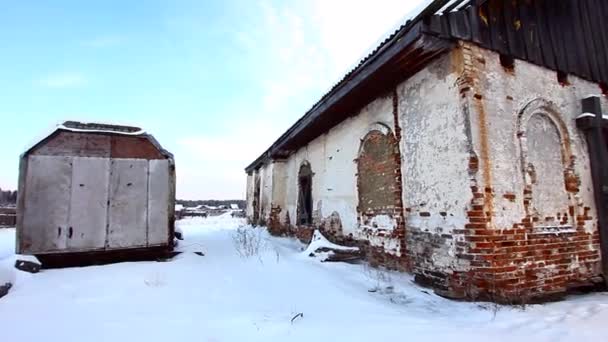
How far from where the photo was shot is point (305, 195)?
400 inches

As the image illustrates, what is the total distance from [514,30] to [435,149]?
208 centimetres

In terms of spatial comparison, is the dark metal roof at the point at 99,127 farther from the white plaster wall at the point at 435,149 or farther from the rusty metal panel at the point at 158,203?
the white plaster wall at the point at 435,149

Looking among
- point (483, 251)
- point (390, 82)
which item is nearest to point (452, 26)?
point (390, 82)

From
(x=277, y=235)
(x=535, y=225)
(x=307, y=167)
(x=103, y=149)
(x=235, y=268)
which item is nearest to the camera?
(x=535, y=225)

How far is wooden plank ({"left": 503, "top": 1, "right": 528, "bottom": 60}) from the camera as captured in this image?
455 centimetres

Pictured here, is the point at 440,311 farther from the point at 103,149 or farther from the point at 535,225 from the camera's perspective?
the point at 103,149

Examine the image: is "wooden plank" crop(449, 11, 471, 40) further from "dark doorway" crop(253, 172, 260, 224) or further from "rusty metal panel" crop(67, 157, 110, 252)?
"dark doorway" crop(253, 172, 260, 224)

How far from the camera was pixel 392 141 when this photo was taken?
18.4 ft

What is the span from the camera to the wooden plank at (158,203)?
6.13m

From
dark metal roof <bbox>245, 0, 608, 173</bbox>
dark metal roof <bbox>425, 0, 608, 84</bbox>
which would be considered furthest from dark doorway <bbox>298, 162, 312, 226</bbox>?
dark metal roof <bbox>425, 0, 608, 84</bbox>

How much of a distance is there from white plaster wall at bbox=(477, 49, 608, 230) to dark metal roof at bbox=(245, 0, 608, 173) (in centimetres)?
26

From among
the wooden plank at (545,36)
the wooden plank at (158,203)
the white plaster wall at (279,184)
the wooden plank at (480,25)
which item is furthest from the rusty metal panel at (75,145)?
the wooden plank at (545,36)

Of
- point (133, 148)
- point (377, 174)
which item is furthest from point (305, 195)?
point (133, 148)

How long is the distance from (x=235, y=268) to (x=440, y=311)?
322cm
